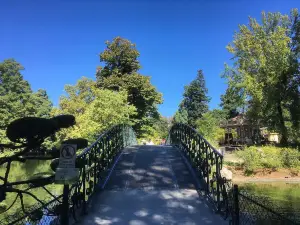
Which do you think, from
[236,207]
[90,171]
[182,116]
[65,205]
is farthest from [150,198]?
[182,116]

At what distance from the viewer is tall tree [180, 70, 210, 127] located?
53.9 meters

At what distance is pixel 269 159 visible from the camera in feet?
72.1

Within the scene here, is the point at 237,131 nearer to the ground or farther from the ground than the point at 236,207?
farther from the ground

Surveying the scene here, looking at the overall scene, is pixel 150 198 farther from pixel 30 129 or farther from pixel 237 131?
pixel 237 131

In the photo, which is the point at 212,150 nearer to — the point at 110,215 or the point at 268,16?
the point at 110,215

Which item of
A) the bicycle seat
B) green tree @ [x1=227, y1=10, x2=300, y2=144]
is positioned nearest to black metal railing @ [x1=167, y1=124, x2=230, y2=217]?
the bicycle seat

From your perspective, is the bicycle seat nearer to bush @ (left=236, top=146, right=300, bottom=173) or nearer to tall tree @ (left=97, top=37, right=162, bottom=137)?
bush @ (left=236, top=146, right=300, bottom=173)

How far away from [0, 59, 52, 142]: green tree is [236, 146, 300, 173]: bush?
23.9 meters

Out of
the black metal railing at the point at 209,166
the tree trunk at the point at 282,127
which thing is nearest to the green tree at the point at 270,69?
the tree trunk at the point at 282,127

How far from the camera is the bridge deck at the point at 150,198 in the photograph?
4.92m

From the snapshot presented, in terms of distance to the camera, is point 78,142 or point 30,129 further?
point 78,142

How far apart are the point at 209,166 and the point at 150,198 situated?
1394 mm

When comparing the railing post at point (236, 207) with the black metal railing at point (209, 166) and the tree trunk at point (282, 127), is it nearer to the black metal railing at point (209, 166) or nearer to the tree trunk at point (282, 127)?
the black metal railing at point (209, 166)

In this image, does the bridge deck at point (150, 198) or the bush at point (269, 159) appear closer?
the bridge deck at point (150, 198)
